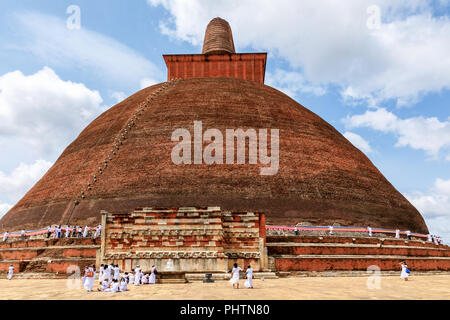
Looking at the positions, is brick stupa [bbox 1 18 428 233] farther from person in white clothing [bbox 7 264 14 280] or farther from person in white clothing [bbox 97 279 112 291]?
person in white clothing [bbox 97 279 112 291]

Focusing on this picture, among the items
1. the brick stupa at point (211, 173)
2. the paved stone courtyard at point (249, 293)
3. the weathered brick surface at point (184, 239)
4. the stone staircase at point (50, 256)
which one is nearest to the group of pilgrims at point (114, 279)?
the paved stone courtyard at point (249, 293)

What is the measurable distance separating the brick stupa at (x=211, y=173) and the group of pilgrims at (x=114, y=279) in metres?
4.54

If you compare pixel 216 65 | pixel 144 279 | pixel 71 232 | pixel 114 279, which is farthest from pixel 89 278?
pixel 216 65

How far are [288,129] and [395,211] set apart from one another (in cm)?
555

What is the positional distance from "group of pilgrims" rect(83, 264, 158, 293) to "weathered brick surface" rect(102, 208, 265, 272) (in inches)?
25.9

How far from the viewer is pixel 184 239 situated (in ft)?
33.2

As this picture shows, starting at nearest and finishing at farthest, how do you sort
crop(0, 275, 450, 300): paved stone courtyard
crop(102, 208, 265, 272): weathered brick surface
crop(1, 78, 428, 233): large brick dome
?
crop(0, 275, 450, 300): paved stone courtyard, crop(102, 208, 265, 272): weathered brick surface, crop(1, 78, 428, 233): large brick dome

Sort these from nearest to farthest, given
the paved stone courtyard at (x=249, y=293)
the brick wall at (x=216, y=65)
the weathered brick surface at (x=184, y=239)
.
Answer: the paved stone courtyard at (x=249, y=293) → the weathered brick surface at (x=184, y=239) → the brick wall at (x=216, y=65)

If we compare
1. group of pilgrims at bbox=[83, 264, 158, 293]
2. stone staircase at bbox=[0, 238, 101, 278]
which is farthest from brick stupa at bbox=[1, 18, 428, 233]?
group of pilgrims at bbox=[83, 264, 158, 293]

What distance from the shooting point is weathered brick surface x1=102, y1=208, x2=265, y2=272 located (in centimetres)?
986

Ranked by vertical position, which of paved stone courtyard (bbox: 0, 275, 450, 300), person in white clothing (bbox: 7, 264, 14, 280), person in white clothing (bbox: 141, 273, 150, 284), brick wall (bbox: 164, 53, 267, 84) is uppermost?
brick wall (bbox: 164, 53, 267, 84)

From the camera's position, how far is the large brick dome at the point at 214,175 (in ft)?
45.4

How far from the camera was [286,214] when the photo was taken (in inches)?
531

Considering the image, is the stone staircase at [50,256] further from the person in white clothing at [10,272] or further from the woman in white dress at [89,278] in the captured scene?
the woman in white dress at [89,278]
